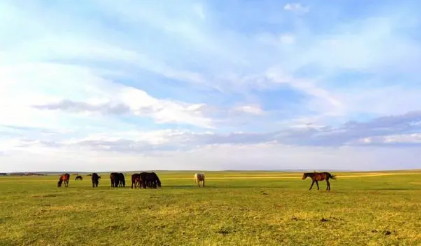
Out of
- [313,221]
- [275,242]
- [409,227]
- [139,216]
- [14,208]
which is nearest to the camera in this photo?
[275,242]

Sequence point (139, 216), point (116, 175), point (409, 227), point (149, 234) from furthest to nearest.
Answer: point (116, 175), point (139, 216), point (409, 227), point (149, 234)

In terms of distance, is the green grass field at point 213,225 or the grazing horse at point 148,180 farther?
the grazing horse at point 148,180

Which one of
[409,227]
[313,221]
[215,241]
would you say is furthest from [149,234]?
[409,227]

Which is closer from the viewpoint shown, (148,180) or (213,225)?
(213,225)

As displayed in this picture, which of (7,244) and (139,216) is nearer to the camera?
(7,244)

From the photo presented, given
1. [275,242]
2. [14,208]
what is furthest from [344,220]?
[14,208]

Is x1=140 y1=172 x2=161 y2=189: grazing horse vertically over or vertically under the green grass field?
over

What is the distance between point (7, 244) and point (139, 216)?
6464 mm

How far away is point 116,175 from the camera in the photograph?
45.8 metres

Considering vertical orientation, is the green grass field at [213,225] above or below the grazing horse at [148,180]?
below

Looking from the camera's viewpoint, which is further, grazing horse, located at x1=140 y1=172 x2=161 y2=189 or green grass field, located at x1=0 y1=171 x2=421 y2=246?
grazing horse, located at x1=140 y1=172 x2=161 y2=189

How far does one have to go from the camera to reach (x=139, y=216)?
17.6 meters

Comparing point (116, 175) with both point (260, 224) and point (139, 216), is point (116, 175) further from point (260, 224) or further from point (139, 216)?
point (260, 224)

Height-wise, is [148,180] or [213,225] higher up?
[148,180]
